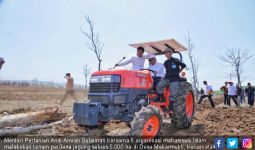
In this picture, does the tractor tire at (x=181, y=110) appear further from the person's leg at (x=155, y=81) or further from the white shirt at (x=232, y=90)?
the white shirt at (x=232, y=90)

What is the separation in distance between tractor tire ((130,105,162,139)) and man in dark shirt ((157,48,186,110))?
3.74 feet

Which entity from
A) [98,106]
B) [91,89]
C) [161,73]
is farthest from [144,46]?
[98,106]

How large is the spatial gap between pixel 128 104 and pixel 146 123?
0.92 m

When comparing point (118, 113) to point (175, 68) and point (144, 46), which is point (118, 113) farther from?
point (144, 46)

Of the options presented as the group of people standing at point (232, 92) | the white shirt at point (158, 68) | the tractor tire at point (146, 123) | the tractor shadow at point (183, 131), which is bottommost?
the tractor shadow at point (183, 131)

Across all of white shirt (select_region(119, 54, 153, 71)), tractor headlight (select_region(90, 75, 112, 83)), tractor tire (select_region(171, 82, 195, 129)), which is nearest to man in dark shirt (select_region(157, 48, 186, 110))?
tractor tire (select_region(171, 82, 195, 129))

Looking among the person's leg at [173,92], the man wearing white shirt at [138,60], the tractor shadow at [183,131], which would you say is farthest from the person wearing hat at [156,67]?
the tractor shadow at [183,131]

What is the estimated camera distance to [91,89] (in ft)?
20.3

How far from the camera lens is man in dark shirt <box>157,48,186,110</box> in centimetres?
665

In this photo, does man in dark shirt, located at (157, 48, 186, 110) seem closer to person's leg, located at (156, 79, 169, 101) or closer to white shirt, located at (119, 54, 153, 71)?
person's leg, located at (156, 79, 169, 101)

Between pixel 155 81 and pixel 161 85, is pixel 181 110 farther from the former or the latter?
pixel 155 81

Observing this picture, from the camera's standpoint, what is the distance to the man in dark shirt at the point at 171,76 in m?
6.65

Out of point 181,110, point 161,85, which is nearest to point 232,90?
point 181,110

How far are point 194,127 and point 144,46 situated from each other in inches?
98.5
